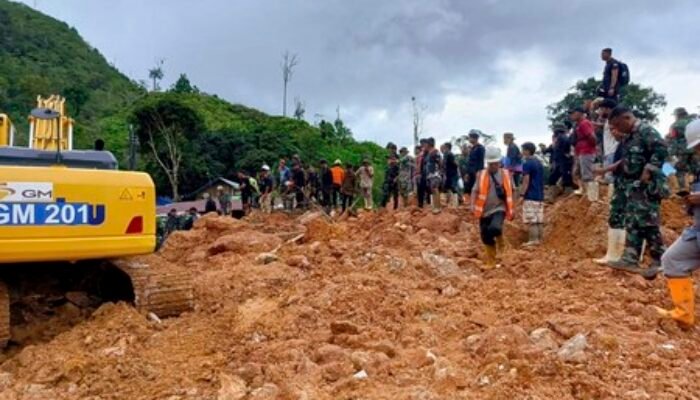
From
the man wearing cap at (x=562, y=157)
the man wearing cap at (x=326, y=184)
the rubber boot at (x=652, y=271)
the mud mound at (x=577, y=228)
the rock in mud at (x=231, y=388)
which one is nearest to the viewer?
the rock in mud at (x=231, y=388)

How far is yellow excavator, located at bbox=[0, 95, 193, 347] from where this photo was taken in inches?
193

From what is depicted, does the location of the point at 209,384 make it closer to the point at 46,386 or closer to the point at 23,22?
the point at 46,386

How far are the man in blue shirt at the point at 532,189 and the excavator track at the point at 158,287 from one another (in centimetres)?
466

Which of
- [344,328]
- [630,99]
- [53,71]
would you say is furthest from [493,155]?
[53,71]

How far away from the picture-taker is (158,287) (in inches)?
223

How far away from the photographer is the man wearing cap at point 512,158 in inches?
446

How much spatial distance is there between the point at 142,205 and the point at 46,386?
168 cm

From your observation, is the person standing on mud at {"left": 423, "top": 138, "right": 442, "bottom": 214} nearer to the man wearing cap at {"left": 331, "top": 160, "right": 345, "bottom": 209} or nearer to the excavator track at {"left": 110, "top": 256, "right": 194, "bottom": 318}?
the man wearing cap at {"left": 331, "top": 160, "right": 345, "bottom": 209}

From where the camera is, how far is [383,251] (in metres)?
8.44

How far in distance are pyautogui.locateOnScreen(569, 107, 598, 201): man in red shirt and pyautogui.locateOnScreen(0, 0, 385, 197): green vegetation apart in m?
18.5

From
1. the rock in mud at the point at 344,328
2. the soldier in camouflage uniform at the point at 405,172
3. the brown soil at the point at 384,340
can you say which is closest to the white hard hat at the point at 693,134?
the brown soil at the point at 384,340

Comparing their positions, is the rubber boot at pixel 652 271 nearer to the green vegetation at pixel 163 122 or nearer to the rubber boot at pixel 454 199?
the rubber boot at pixel 454 199

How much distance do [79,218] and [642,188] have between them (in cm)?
452

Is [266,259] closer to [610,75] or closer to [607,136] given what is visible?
[607,136]
